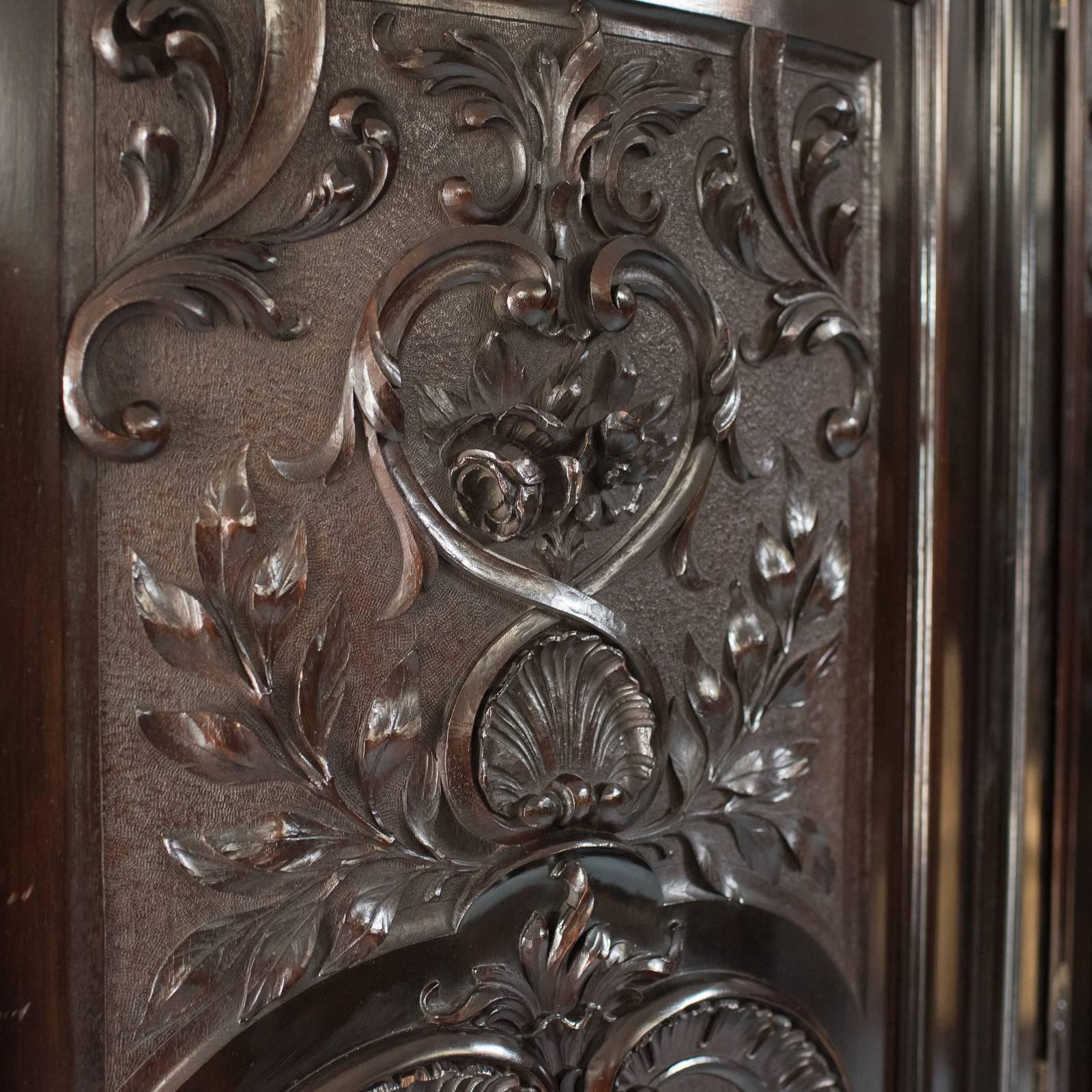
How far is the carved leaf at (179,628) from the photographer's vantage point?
482mm

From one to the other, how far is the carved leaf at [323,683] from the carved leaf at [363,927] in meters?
0.07

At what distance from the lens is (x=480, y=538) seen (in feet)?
1.81

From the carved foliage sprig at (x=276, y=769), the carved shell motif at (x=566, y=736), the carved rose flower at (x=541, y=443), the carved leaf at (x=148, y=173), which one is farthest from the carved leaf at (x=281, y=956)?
the carved leaf at (x=148, y=173)

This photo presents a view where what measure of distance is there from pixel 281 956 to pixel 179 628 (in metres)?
0.16

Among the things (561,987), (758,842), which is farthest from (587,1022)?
(758,842)

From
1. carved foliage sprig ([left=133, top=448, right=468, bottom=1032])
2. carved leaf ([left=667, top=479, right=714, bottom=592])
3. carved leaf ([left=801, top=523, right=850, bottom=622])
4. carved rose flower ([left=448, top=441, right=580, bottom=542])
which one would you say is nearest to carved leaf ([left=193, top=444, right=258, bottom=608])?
carved foliage sprig ([left=133, top=448, right=468, bottom=1032])

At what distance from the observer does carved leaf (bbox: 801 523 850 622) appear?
25.6 inches

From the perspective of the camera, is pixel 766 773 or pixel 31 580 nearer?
pixel 31 580

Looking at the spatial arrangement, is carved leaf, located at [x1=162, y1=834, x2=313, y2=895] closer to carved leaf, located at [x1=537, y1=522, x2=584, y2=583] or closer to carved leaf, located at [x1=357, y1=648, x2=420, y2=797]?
carved leaf, located at [x1=357, y1=648, x2=420, y2=797]

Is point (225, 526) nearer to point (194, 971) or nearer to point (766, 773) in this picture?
point (194, 971)

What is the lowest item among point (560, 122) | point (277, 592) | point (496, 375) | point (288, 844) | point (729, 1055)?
point (729, 1055)

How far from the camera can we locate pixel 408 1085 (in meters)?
0.54

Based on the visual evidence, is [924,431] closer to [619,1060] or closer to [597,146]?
[597,146]

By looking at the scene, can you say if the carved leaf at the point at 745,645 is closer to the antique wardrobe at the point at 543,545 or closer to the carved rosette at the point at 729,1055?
the antique wardrobe at the point at 543,545
